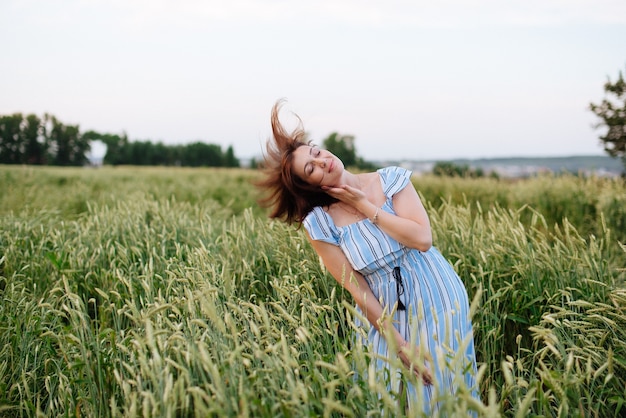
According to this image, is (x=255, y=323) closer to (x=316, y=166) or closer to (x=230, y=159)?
(x=316, y=166)

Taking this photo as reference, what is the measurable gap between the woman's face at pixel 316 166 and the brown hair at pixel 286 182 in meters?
0.04

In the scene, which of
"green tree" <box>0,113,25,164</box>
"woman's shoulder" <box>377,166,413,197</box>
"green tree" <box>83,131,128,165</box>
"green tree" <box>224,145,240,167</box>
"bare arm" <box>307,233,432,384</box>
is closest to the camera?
"bare arm" <box>307,233,432,384</box>

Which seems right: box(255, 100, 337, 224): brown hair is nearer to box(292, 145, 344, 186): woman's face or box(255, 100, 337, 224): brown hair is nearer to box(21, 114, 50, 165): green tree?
box(292, 145, 344, 186): woman's face

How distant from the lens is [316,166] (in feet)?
7.38

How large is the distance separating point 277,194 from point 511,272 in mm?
1671

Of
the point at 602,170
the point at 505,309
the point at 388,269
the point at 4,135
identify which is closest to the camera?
the point at 388,269

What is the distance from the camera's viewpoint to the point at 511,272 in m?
3.08

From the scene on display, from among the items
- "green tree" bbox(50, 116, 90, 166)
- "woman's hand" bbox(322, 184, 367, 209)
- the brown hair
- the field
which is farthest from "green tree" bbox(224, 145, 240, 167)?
"woman's hand" bbox(322, 184, 367, 209)

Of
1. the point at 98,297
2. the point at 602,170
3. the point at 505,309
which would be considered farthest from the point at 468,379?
the point at 602,170

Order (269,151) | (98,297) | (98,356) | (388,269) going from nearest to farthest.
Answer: (98,356) → (388,269) → (269,151) → (98,297)

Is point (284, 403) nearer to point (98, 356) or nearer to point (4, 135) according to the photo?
point (98, 356)

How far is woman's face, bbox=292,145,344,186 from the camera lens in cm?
223

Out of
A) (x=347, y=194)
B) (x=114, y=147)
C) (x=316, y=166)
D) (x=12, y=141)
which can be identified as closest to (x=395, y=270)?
(x=347, y=194)

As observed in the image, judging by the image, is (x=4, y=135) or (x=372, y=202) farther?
(x=4, y=135)
